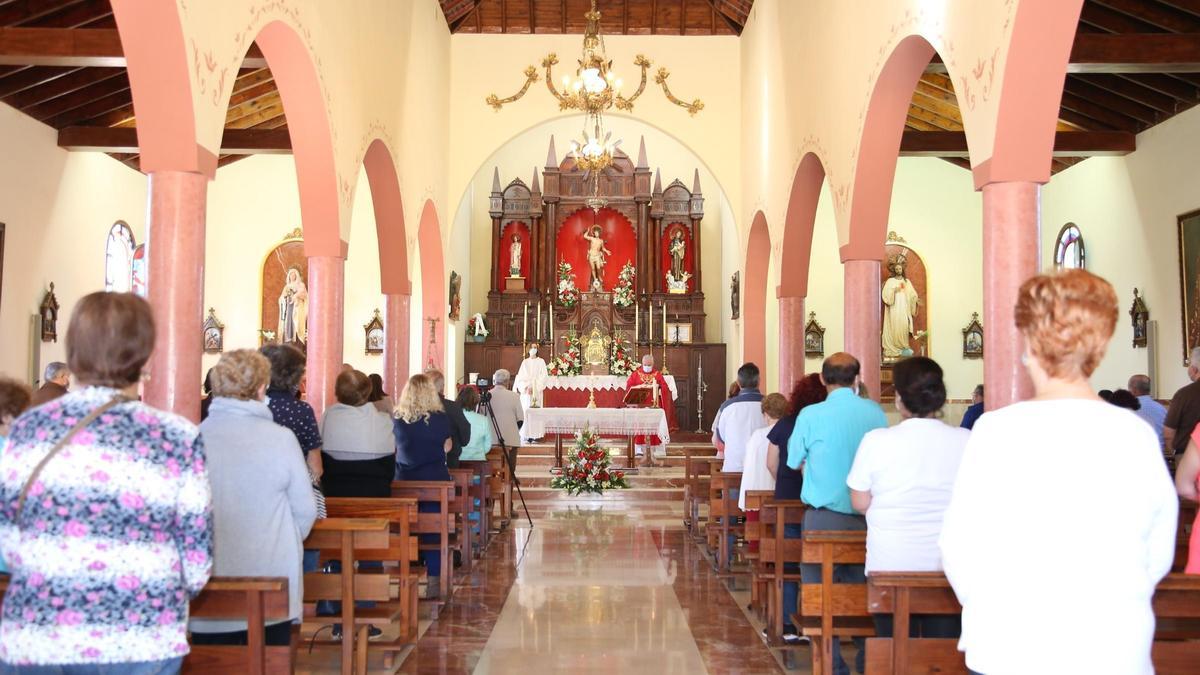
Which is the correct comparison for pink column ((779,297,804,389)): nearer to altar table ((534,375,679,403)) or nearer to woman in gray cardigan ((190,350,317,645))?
altar table ((534,375,679,403))

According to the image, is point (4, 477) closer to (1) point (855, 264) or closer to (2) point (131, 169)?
(1) point (855, 264)

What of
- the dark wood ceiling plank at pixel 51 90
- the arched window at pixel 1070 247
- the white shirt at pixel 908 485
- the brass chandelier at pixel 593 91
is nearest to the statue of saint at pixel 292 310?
the brass chandelier at pixel 593 91

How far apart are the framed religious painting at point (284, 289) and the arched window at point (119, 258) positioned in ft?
10.1

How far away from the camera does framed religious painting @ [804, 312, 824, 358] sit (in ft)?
60.8

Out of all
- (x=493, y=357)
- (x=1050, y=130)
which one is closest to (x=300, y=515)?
(x=1050, y=130)

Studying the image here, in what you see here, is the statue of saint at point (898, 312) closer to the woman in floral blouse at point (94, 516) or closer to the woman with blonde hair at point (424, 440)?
the woman with blonde hair at point (424, 440)

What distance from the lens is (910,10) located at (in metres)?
8.02

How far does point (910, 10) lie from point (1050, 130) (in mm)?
2230

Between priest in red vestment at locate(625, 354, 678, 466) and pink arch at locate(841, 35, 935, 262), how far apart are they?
5.82 metres

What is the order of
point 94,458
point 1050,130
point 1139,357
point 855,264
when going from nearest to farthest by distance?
point 94,458 < point 1050,130 < point 855,264 < point 1139,357

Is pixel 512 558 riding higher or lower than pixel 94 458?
lower

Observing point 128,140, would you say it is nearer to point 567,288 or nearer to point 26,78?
point 26,78

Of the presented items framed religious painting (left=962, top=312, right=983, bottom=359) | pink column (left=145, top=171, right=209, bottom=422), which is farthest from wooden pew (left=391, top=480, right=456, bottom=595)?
framed religious painting (left=962, top=312, right=983, bottom=359)

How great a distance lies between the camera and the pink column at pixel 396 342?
13.3 meters
